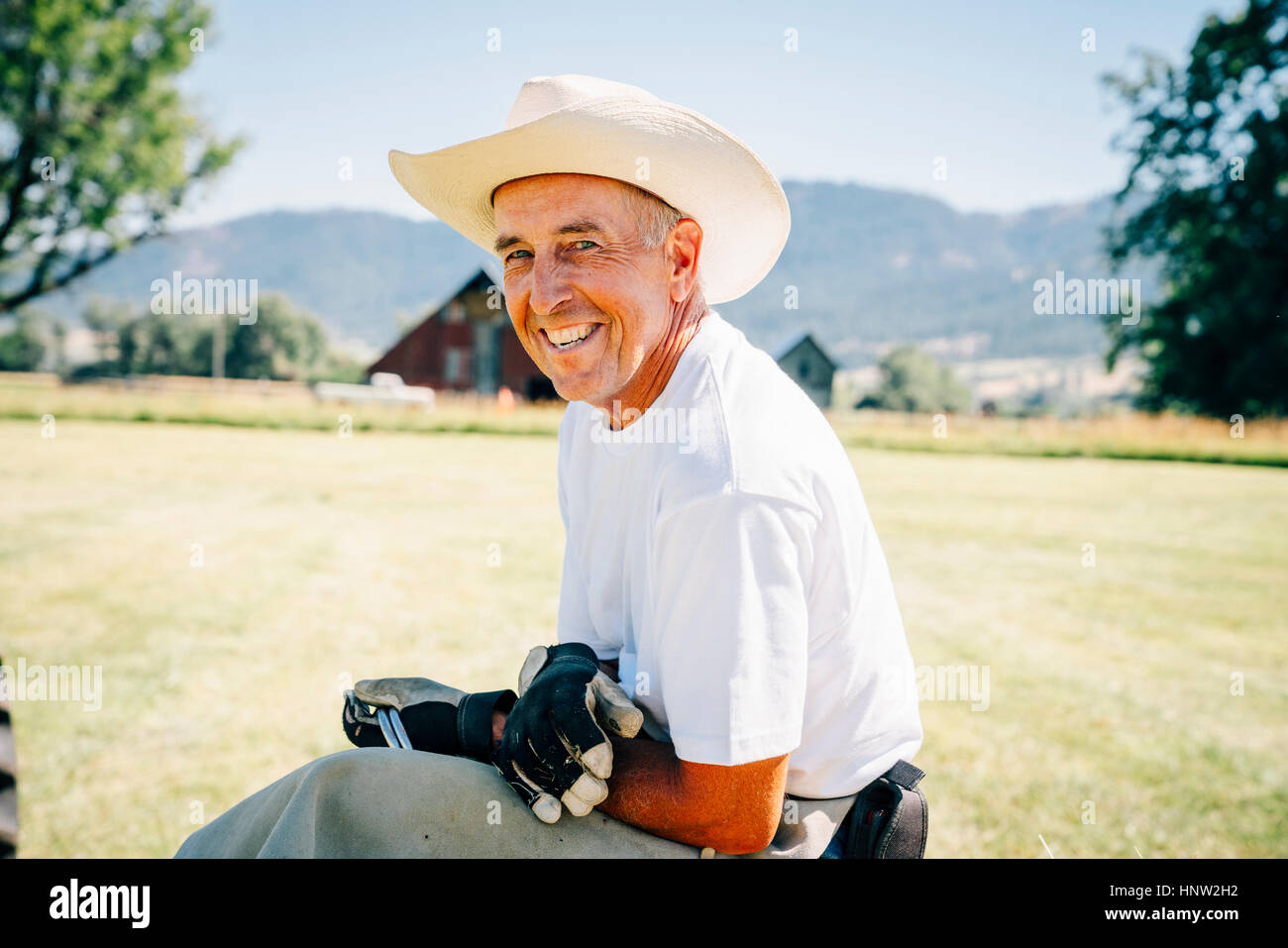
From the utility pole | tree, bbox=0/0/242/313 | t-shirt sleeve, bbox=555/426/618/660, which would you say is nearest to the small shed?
tree, bbox=0/0/242/313

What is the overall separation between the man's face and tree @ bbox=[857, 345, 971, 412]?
282 ft

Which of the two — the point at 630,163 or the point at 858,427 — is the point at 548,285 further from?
the point at 858,427

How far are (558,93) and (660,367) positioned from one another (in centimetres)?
69

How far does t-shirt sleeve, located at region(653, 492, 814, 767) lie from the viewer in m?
1.48

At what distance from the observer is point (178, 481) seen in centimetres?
1302

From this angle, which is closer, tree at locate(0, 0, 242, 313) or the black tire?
the black tire

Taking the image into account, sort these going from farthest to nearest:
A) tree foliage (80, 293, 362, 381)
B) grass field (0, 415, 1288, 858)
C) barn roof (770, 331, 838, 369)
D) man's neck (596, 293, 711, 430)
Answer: tree foliage (80, 293, 362, 381) → barn roof (770, 331, 838, 369) → grass field (0, 415, 1288, 858) → man's neck (596, 293, 711, 430)

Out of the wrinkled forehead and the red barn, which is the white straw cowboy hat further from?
the red barn

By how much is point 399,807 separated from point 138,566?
7387 millimetres

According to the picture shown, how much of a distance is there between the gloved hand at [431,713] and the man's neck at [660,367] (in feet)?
2.31

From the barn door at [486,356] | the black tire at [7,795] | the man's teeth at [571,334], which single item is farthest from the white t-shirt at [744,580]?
the barn door at [486,356]

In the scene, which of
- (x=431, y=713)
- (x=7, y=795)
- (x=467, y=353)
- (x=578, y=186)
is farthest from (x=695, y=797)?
(x=467, y=353)
